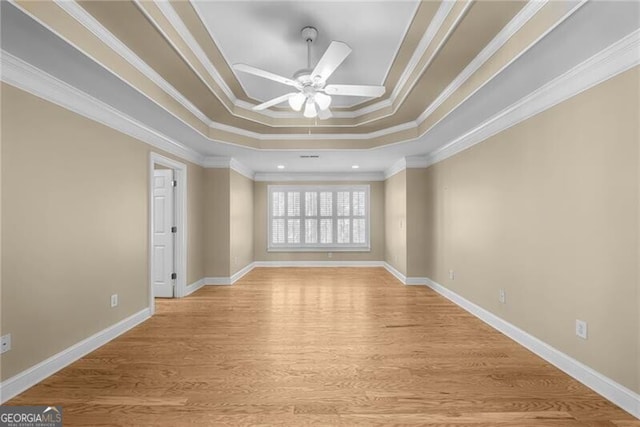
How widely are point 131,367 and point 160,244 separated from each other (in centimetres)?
245

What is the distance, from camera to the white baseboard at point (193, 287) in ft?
16.0

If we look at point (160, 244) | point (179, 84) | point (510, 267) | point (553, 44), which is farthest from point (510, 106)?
point (160, 244)

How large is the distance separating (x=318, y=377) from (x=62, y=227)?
2.39m

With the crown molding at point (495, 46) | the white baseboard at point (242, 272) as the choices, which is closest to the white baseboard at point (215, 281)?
the white baseboard at point (242, 272)

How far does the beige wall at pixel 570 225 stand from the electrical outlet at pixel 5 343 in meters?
4.03

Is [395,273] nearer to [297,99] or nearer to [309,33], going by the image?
[297,99]

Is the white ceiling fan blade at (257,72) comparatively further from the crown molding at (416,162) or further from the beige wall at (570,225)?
the crown molding at (416,162)

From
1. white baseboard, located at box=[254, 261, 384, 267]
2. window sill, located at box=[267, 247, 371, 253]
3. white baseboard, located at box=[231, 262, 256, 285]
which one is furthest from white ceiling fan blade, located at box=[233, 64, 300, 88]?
white baseboard, located at box=[254, 261, 384, 267]

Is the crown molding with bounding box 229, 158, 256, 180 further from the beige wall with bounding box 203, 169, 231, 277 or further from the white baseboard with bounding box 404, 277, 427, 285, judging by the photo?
the white baseboard with bounding box 404, 277, 427, 285

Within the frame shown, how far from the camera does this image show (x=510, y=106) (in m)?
3.03

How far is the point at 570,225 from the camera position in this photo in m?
2.39

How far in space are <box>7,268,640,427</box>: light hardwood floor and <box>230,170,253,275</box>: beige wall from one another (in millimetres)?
2125

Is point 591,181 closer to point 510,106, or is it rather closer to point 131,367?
point 510,106

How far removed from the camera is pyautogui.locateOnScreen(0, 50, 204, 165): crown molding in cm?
210
